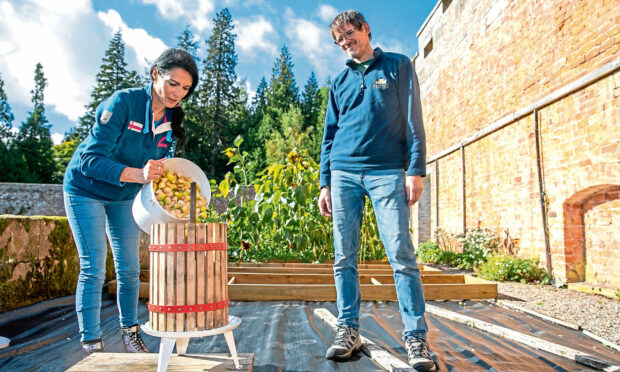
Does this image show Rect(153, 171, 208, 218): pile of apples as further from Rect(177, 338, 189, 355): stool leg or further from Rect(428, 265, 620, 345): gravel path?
Rect(428, 265, 620, 345): gravel path

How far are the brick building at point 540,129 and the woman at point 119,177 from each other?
15.3 feet

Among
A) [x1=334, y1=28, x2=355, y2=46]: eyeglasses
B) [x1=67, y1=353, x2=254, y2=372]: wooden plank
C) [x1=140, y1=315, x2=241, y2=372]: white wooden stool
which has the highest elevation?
[x1=334, y1=28, x2=355, y2=46]: eyeglasses

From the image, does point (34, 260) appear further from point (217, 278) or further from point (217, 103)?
point (217, 103)

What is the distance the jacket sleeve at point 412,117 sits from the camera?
2191 millimetres

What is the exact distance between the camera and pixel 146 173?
6.01 feet

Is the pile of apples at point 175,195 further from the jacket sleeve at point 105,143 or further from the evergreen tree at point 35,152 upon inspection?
the evergreen tree at point 35,152

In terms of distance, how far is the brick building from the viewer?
Result: 4.74m

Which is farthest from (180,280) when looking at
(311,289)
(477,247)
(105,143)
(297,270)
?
(477,247)

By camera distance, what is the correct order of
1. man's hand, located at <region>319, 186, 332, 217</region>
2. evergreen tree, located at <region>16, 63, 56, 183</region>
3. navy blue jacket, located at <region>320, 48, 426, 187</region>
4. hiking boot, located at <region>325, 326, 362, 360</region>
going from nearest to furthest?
hiking boot, located at <region>325, 326, 362, 360</region> < navy blue jacket, located at <region>320, 48, 426, 187</region> < man's hand, located at <region>319, 186, 332, 217</region> < evergreen tree, located at <region>16, 63, 56, 183</region>

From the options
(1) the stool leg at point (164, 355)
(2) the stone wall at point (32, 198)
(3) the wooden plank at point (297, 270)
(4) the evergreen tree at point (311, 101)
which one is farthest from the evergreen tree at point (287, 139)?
(1) the stool leg at point (164, 355)

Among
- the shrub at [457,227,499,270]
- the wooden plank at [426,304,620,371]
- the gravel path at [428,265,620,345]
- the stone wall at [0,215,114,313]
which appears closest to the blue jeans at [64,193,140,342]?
the stone wall at [0,215,114,313]

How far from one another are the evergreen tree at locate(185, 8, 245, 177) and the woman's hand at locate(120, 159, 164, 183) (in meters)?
28.3

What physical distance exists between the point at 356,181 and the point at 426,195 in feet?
32.6

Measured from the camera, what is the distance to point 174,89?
2027 millimetres
